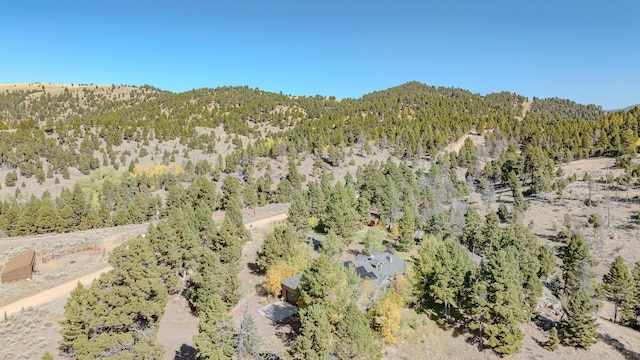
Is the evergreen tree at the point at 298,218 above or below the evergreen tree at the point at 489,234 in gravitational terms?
above

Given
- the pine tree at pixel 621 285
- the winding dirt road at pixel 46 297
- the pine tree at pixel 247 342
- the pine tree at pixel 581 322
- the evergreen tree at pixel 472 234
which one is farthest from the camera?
the evergreen tree at pixel 472 234

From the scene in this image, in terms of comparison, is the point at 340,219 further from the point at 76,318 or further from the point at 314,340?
the point at 76,318

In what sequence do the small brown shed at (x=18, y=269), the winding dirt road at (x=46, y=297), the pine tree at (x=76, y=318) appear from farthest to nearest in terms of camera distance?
the small brown shed at (x=18, y=269) < the winding dirt road at (x=46, y=297) < the pine tree at (x=76, y=318)

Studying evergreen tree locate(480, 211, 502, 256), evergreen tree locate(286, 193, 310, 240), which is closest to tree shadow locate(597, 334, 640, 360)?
evergreen tree locate(480, 211, 502, 256)

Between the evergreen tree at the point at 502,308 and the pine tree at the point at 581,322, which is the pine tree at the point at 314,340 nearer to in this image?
the evergreen tree at the point at 502,308

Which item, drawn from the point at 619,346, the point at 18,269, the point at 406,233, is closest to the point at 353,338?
the point at 18,269

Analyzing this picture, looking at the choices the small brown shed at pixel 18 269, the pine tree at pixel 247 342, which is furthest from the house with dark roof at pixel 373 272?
the small brown shed at pixel 18 269

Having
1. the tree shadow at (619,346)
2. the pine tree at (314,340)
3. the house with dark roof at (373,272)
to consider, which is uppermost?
the pine tree at (314,340)

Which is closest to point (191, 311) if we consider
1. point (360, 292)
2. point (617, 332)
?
point (360, 292)

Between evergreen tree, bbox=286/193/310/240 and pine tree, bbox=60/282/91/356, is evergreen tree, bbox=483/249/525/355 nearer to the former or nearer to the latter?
evergreen tree, bbox=286/193/310/240

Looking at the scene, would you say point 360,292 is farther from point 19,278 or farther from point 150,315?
point 19,278
